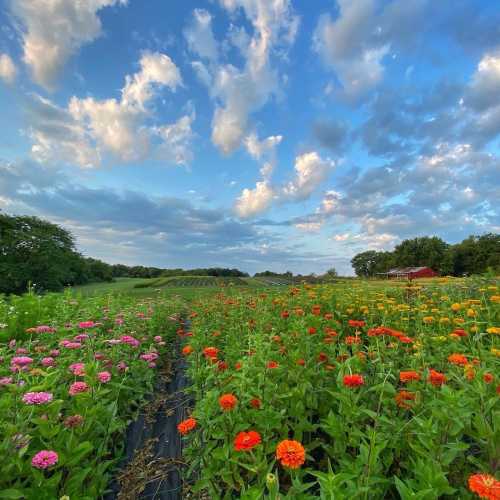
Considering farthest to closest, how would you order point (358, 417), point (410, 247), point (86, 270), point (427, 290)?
1. point (410, 247)
2. point (86, 270)
3. point (427, 290)
4. point (358, 417)

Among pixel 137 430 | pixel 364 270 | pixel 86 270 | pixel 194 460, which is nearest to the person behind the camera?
pixel 194 460

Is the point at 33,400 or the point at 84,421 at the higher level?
the point at 33,400

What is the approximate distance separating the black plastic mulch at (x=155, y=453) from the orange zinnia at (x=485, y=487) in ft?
6.85

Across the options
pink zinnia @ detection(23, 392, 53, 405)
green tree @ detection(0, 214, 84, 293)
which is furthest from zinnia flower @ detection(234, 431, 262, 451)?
green tree @ detection(0, 214, 84, 293)

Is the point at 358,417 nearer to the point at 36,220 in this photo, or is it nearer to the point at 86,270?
the point at 36,220

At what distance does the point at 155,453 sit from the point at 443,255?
81150 millimetres

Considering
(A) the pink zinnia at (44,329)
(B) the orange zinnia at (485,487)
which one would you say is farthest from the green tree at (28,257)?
(B) the orange zinnia at (485,487)

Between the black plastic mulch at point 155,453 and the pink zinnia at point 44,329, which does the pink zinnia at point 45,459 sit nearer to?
the black plastic mulch at point 155,453

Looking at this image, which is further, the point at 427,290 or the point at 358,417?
the point at 427,290

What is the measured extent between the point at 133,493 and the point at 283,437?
4.12ft

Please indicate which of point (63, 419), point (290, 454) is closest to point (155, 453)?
point (63, 419)

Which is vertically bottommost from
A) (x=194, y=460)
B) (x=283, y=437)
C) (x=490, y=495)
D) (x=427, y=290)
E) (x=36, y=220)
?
(x=194, y=460)

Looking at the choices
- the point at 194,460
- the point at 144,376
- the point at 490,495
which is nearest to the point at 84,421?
the point at 194,460

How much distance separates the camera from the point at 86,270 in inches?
1916
